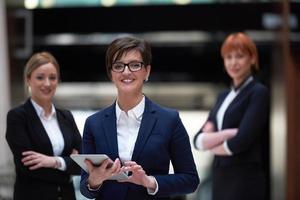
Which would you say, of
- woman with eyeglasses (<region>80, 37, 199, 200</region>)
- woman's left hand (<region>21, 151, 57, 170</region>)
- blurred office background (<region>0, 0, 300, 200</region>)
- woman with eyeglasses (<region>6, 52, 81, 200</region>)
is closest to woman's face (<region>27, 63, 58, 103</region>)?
woman with eyeglasses (<region>6, 52, 81, 200</region>)

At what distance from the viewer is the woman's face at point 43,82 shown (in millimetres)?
2852

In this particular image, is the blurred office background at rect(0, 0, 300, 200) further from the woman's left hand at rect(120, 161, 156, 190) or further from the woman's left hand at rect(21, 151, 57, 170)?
the woman's left hand at rect(120, 161, 156, 190)

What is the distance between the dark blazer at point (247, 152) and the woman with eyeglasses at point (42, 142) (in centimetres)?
90

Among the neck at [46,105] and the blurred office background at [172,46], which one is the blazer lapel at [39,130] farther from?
the blurred office background at [172,46]

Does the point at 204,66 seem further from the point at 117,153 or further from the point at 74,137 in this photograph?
the point at 117,153

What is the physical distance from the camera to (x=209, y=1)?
5.91 metres

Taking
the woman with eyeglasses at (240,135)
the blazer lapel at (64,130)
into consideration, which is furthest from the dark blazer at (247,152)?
the blazer lapel at (64,130)

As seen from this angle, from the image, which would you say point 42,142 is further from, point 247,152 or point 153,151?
point 247,152

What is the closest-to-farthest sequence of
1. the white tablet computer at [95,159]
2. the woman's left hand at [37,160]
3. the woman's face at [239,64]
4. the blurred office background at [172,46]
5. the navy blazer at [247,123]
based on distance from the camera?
the white tablet computer at [95,159]
the woman's left hand at [37,160]
the navy blazer at [247,123]
the woman's face at [239,64]
the blurred office background at [172,46]

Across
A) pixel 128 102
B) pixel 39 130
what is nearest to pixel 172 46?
pixel 39 130

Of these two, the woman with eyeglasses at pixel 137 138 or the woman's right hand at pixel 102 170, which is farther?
the woman with eyeglasses at pixel 137 138

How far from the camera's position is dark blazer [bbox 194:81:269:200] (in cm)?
329

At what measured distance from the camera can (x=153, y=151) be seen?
2158 millimetres

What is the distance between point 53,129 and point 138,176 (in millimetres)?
925
